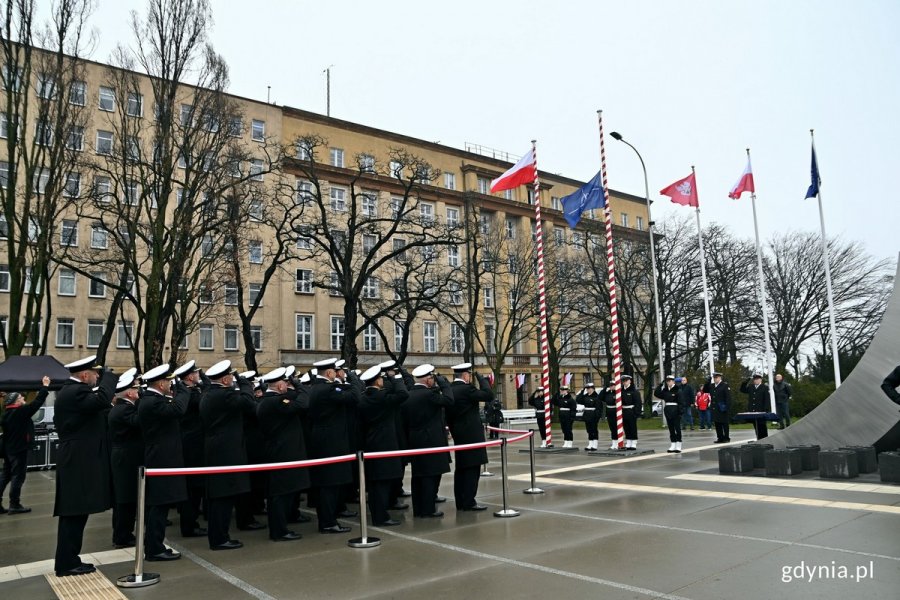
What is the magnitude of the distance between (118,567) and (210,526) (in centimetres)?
101

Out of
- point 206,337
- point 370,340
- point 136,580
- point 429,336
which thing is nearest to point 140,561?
point 136,580

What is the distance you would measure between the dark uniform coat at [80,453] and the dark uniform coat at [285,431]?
1.86 metres

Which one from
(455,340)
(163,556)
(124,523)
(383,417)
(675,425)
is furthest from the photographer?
(455,340)

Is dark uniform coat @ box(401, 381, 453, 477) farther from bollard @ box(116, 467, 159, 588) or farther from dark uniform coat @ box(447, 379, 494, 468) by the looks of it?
bollard @ box(116, 467, 159, 588)

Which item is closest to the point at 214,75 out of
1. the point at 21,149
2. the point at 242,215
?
the point at 242,215

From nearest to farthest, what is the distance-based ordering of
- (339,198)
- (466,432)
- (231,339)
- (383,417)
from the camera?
(383,417)
(466,432)
(231,339)
(339,198)

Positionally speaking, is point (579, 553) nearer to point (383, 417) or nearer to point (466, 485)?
point (466, 485)

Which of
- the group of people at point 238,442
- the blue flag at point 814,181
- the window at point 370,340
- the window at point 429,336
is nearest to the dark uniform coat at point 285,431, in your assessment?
the group of people at point 238,442

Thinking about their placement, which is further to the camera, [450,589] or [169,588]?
[169,588]

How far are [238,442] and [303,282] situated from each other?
36.7 m

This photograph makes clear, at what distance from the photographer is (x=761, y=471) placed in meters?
12.2

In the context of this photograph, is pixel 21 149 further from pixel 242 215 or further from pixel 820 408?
pixel 820 408

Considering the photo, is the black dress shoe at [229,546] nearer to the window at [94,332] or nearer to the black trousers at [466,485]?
the black trousers at [466,485]

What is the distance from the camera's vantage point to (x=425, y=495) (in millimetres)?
9102
